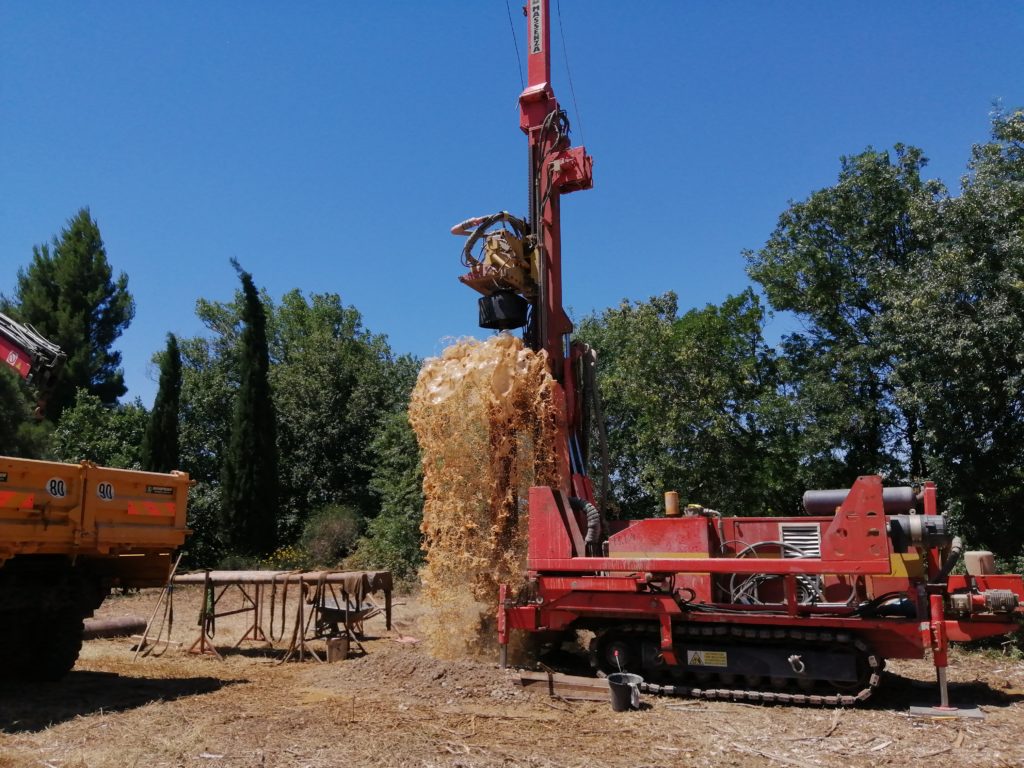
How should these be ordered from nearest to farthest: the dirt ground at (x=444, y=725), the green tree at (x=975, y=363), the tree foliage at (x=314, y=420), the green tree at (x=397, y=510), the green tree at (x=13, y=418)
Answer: the dirt ground at (x=444, y=725) < the green tree at (x=975, y=363) < the green tree at (x=13, y=418) < the green tree at (x=397, y=510) < the tree foliage at (x=314, y=420)

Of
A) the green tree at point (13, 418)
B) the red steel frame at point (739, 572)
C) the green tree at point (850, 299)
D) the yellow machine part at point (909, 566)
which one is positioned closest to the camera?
the red steel frame at point (739, 572)

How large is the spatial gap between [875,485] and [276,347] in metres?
36.6

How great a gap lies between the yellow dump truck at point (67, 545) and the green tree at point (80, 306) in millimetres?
27297

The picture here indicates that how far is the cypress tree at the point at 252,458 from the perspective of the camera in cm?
2478

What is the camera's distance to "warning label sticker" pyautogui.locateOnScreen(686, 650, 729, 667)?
7500 mm

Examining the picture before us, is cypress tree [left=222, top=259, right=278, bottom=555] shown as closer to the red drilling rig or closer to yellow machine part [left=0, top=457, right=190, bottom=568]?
yellow machine part [left=0, top=457, right=190, bottom=568]

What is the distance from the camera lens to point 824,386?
1703 cm

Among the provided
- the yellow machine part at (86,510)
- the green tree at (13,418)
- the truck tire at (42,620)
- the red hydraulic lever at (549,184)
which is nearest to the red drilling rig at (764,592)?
the red hydraulic lever at (549,184)

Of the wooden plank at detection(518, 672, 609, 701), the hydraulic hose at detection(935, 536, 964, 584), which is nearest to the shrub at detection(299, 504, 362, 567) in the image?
the wooden plank at detection(518, 672, 609, 701)

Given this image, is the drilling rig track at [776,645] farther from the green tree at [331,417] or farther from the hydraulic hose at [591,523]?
the green tree at [331,417]

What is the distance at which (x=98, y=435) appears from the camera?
27750mm

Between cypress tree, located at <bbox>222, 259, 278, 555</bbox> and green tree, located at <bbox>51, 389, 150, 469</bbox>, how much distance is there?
14.0 ft

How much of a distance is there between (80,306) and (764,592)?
3494cm

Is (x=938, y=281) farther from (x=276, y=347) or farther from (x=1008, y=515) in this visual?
(x=276, y=347)
